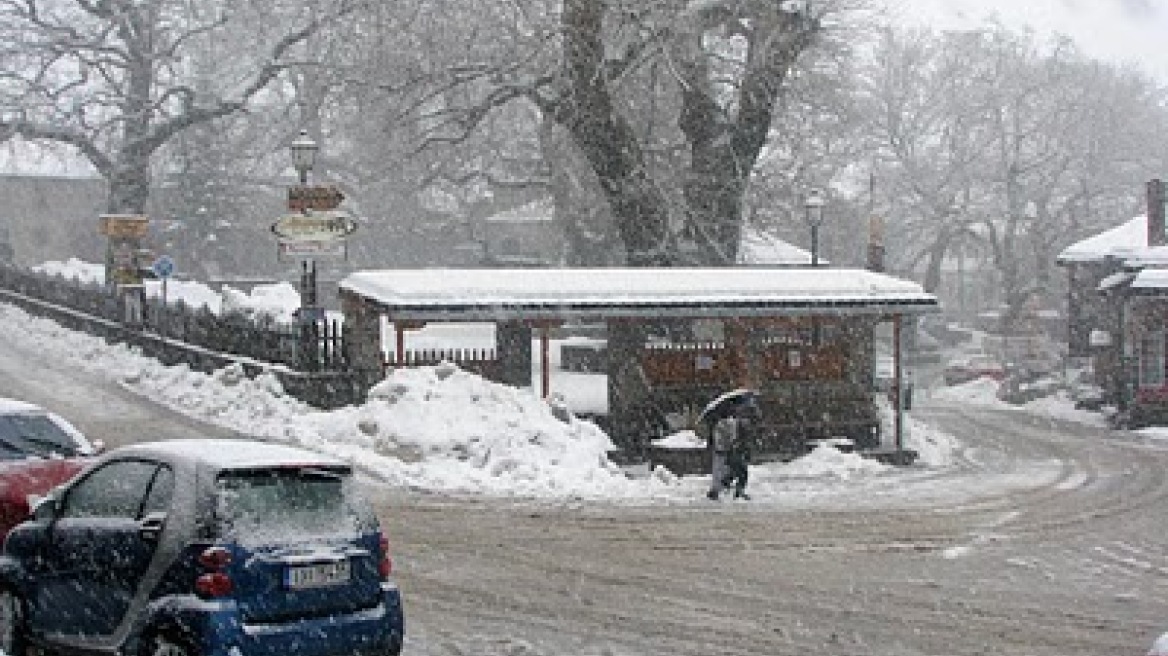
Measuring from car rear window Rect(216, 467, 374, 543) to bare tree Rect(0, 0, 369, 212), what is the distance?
3229cm

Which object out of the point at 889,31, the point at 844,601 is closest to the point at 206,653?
the point at 844,601

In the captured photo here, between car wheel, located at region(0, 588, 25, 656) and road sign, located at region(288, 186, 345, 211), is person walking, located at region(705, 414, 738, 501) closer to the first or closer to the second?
road sign, located at region(288, 186, 345, 211)

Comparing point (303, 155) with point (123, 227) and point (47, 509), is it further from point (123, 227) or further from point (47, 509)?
point (47, 509)

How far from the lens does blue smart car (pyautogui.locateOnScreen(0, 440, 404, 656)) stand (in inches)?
349

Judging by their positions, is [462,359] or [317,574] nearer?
[317,574]

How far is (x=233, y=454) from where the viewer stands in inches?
376

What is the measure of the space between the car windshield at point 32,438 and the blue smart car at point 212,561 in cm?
353

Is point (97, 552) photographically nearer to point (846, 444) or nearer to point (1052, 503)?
point (1052, 503)

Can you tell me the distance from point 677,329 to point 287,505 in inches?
801

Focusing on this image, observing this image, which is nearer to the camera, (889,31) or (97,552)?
(97,552)

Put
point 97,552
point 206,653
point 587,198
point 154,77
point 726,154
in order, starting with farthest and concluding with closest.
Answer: point 154,77 → point 587,198 → point 726,154 → point 97,552 → point 206,653

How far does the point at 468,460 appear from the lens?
21422 mm

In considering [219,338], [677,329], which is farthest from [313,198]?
[677,329]

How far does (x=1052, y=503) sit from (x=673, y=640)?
12629 millimetres
